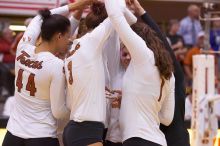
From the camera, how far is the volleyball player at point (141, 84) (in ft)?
11.7

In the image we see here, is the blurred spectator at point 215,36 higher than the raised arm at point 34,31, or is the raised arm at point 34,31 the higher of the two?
the raised arm at point 34,31

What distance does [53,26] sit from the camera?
155 inches

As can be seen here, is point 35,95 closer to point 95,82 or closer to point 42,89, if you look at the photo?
point 42,89

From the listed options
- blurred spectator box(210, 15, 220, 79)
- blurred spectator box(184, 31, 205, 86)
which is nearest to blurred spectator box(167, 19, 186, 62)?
blurred spectator box(184, 31, 205, 86)

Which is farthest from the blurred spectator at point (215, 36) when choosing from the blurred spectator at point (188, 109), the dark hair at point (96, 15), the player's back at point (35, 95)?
the player's back at point (35, 95)

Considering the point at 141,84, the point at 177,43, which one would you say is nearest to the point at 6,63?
the point at 177,43

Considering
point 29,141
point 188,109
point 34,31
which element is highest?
point 34,31

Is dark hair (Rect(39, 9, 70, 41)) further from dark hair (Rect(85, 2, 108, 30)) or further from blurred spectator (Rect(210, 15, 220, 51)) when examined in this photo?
blurred spectator (Rect(210, 15, 220, 51))

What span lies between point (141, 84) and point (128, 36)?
0.99 ft

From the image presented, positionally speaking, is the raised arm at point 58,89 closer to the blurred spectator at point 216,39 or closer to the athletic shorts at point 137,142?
the athletic shorts at point 137,142

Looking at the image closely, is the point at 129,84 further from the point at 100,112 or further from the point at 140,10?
the point at 140,10

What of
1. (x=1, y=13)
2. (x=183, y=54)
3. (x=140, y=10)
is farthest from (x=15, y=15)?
(x=140, y=10)

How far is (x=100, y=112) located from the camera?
365cm

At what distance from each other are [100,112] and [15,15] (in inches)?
251
